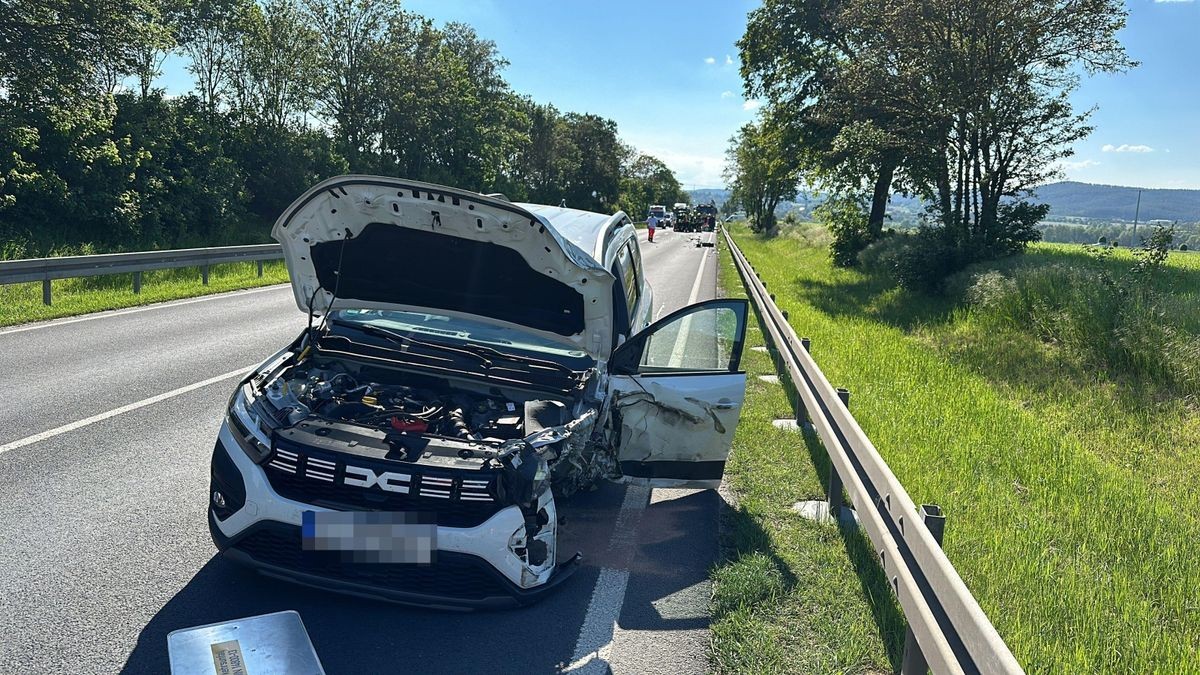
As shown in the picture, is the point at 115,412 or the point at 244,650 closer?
the point at 244,650

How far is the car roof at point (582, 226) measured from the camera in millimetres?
4992

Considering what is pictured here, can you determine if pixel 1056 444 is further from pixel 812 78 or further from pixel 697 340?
pixel 812 78

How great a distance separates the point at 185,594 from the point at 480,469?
5.08 feet

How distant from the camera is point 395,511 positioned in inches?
139

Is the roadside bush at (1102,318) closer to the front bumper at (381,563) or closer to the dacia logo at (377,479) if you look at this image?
the front bumper at (381,563)

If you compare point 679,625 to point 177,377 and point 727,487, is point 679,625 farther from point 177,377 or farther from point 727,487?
point 177,377

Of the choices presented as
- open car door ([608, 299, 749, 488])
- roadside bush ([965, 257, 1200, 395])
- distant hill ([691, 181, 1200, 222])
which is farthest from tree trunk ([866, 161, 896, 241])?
distant hill ([691, 181, 1200, 222])

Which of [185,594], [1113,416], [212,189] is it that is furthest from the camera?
[212,189]

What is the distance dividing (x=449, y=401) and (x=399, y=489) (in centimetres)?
101

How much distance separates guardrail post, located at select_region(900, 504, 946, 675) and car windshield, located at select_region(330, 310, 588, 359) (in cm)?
228

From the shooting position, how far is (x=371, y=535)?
3.50m

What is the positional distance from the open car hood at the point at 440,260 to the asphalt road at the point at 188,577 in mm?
1302

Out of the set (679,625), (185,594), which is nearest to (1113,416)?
(679,625)

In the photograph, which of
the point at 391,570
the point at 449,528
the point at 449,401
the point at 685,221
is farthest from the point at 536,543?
the point at 685,221
